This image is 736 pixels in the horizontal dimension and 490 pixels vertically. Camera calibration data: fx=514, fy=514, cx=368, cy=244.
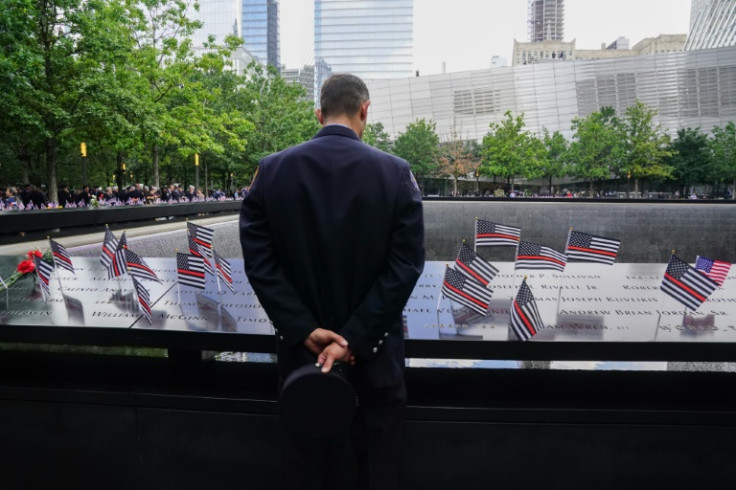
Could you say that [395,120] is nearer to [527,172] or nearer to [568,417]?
[527,172]

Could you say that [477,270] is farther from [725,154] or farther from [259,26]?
[259,26]

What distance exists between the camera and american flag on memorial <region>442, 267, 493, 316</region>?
3303 millimetres

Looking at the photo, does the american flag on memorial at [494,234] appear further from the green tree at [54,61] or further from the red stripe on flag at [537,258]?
the green tree at [54,61]

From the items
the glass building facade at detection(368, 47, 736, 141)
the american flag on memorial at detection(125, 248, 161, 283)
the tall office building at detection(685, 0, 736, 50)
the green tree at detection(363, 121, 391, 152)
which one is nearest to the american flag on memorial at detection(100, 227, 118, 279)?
the american flag on memorial at detection(125, 248, 161, 283)

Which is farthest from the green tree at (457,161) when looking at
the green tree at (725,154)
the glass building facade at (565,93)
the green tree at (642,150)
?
the green tree at (725,154)

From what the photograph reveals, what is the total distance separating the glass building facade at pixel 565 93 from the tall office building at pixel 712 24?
1544 centimetres

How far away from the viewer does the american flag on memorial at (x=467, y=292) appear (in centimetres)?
330

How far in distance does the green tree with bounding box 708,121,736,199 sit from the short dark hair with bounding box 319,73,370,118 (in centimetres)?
6237

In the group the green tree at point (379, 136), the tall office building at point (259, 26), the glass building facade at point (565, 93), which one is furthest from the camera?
the tall office building at point (259, 26)

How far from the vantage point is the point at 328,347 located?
1.95 m

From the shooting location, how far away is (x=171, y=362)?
329 cm

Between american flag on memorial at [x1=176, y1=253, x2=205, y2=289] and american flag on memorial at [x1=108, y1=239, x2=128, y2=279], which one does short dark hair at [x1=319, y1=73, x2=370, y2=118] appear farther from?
american flag on memorial at [x1=108, y1=239, x2=128, y2=279]

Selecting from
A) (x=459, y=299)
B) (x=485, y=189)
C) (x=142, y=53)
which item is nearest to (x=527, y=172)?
(x=485, y=189)

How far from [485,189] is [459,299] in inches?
2807
